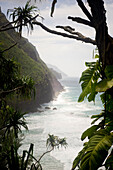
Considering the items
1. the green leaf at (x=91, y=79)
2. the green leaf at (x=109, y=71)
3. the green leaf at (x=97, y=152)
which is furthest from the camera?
the green leaf at (x=91, y=79)

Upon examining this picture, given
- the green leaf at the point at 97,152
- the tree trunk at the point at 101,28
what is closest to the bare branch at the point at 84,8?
the tree trunk at the point at 101,28

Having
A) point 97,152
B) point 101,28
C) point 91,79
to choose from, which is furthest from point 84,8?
point 97,152

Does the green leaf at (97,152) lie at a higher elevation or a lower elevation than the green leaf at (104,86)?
lower

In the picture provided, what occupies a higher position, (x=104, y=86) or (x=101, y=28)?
(x=101, y=28)

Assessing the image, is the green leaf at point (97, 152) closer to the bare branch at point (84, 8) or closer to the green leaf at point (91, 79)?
the green leaf at point (91, 79)

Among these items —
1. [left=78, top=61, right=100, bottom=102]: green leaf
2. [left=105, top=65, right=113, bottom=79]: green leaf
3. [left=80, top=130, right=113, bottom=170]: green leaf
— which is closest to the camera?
[left=80, top=130, right=113, bottom=170]: green leaf

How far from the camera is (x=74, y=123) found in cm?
2614

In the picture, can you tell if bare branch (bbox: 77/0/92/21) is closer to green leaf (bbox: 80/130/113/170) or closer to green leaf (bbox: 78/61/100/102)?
green leaf (bbox: 78/61/100/102)

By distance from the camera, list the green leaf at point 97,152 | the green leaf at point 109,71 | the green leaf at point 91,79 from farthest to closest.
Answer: the green leaf at point 91,79 → the green leaf at point 109,71 → the green leaf at point 97,152

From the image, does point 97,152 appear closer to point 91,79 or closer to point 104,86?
point 104,86

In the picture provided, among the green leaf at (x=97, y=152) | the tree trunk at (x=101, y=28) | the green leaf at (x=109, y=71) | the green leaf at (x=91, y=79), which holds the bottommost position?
the green leaf at (x=97, y=152)

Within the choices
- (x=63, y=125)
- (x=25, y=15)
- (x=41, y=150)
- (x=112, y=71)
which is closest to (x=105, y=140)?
(x=112, y=71)

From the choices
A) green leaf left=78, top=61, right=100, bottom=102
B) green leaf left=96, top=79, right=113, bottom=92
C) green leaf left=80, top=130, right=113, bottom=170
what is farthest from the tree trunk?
green leaf left=80, top=130, right=113, bottom=170

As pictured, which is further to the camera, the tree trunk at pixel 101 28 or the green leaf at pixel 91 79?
the green leaf at pixel 91 79
